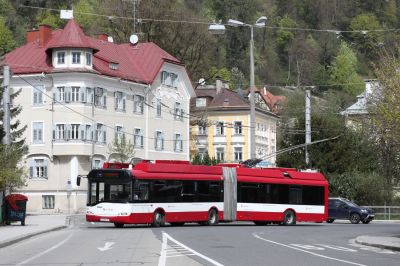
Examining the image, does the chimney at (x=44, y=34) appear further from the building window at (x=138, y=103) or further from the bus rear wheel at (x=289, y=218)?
the bus rear wheel at (x=289, y=218)

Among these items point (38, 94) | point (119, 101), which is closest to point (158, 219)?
point (38, 94)

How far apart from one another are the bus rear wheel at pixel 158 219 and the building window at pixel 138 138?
114 feet

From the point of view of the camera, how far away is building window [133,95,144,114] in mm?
74750

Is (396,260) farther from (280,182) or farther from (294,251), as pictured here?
(280,182)

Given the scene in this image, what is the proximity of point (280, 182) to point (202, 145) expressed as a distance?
52416mm

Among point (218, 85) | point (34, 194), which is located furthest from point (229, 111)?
point (34, 194)

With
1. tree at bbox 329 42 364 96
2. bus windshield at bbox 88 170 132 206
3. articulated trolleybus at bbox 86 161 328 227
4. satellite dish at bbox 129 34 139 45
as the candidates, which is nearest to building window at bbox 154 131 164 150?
satellite dish at bbox 129 34 139 45

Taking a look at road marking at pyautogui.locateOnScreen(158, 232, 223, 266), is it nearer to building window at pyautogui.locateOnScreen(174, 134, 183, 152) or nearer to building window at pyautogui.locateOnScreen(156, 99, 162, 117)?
building window at pyautogui.locateOnScreen(156, 99, 162, 117)

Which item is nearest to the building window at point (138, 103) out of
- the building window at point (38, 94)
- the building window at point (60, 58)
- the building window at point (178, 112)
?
the building window at point (178, 112)

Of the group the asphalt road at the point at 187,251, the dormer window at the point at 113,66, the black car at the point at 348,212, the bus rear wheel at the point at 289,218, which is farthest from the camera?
the dormer window at the point at 113,66

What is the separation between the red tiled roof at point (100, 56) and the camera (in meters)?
69.0

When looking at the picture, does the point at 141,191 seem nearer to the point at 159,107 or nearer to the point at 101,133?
the point at 101,133

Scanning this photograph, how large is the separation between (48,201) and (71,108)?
25.7 ft

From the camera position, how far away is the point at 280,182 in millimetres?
44875
